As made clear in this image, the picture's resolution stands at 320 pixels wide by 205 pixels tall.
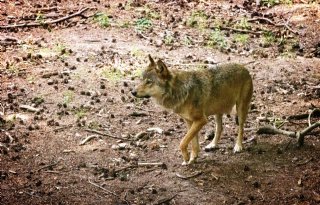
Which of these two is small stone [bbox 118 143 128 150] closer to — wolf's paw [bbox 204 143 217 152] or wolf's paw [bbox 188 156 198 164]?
wolf's paw [bbox 188 156 198 164]

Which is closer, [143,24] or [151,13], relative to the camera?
[143,24]

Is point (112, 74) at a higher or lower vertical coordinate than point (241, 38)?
lower

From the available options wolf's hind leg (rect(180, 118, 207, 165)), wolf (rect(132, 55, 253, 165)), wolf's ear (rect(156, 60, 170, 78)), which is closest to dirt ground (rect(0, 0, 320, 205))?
wolf's hind leg (rect(180, 118, 207, 165))

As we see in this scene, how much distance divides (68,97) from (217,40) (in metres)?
5.74

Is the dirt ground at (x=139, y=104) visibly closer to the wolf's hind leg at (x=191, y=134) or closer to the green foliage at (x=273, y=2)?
the green foliage at (x=273, y=2)

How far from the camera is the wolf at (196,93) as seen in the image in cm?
879

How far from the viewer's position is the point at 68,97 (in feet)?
38.5

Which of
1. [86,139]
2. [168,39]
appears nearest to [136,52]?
[168,39]

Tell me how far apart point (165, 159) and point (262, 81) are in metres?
4.72

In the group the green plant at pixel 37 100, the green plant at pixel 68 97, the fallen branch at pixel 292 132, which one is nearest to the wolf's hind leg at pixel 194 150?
the fallen branch at pixel 292 132

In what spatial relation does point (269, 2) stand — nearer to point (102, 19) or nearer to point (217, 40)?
point (217, 40)

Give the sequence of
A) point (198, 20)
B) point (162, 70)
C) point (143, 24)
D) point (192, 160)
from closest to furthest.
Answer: point (162, 70), point (192, 160), point (143, 24), point (198, 20)

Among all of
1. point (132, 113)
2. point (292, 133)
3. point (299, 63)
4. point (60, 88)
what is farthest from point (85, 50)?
point (292, 133)

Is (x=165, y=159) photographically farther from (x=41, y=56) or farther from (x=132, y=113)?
(x=41, y=56)
